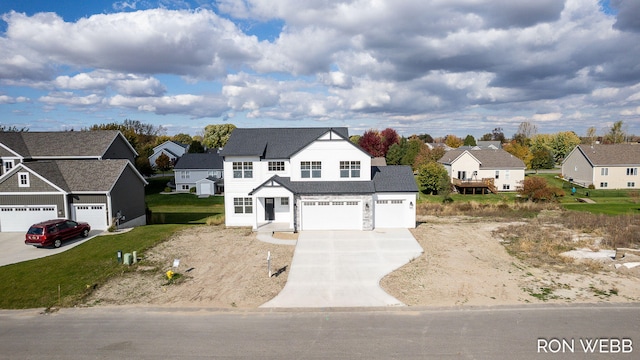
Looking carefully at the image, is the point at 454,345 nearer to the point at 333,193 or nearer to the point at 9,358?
the point at 9,358

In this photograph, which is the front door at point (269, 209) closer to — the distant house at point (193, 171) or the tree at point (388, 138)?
the distant house at point (193, 171)

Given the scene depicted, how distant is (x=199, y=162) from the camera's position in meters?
60.6

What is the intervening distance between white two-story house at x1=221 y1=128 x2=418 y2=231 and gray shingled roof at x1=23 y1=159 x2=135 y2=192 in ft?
30.5

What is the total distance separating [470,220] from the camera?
34.5 m

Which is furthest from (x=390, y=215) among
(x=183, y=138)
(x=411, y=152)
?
(x=183, y=138)

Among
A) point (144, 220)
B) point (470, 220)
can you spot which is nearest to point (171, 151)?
point (144, 220)

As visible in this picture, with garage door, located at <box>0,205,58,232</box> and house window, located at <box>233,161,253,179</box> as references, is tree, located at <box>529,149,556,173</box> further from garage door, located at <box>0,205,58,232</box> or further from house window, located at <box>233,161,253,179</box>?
garage door, located at <box>0,205,58,232</box>

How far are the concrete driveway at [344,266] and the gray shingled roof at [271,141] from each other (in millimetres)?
7175

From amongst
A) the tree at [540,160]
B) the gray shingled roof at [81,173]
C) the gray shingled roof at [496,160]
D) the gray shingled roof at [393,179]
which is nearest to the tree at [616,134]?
the tree at [540,160]

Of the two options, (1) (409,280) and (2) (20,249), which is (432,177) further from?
(2) (20,249)

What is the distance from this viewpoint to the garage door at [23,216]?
95.1 feet

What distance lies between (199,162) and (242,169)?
108ft

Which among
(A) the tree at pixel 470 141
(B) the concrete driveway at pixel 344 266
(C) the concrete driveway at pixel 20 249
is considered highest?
(A) the tree at pixel 470 141

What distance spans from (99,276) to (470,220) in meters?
29.2
